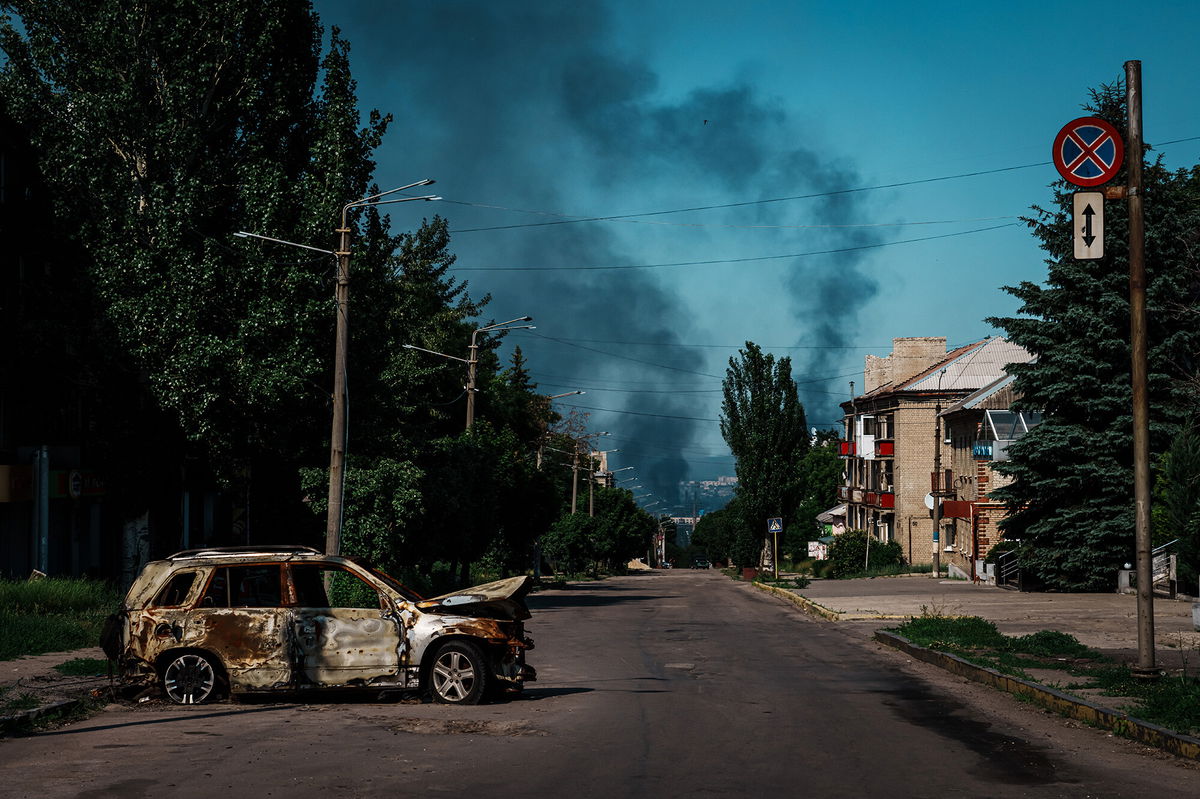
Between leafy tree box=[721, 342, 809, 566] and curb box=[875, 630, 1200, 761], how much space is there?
50083 millimetres

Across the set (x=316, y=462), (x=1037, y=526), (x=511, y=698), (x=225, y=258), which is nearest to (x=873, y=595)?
(x=1037, y=526)

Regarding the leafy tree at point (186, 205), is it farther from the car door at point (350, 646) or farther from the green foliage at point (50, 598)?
the car door at point (350, 646)

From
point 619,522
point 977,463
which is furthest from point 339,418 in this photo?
point 619,522

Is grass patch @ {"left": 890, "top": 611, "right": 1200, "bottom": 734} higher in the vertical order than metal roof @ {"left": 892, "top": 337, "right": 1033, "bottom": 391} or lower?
lower

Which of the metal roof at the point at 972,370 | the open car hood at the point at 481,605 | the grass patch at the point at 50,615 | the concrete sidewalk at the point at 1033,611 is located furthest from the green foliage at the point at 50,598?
the metal roof at the point at 972,370

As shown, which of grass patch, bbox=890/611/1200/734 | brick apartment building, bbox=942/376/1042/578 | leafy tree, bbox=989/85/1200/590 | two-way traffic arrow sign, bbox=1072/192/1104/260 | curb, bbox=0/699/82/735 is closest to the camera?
curb, bbox=0/699/82/735

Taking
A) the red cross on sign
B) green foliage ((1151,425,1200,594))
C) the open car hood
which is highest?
the red cross on sign

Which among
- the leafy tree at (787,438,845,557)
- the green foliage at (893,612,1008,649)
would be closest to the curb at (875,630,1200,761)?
the green foliage at (893,612,1008,649)

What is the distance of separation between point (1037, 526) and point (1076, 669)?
86.8 ft

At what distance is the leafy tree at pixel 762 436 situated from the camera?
229 feet

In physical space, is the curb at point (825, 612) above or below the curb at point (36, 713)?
below

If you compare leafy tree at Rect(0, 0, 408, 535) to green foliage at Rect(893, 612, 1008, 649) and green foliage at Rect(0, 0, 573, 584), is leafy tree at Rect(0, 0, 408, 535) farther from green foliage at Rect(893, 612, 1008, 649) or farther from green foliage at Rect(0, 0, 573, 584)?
green foliage at Rect(893, 612, 1008, 649)

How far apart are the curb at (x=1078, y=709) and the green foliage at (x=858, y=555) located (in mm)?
49698

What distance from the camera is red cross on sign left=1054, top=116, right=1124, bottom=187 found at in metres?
15.4
